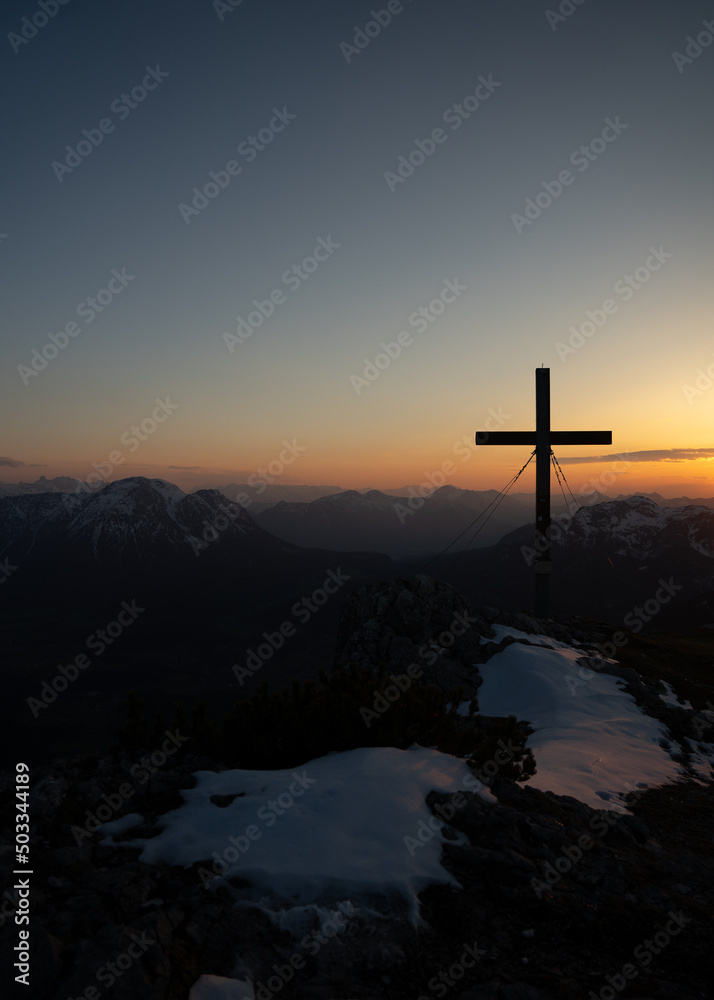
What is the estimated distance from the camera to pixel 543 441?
19.2m

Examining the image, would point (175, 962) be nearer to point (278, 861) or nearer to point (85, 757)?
point (278, 861)

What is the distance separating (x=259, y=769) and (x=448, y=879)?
11.4ft

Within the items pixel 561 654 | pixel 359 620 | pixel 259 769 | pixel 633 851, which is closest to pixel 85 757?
pixel 259 769

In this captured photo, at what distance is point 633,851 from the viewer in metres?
6.66
